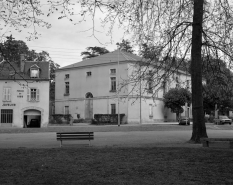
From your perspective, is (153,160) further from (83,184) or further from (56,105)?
(56,105)

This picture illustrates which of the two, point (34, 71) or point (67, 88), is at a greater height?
point (34, 71)

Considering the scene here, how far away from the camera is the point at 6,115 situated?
43406mm

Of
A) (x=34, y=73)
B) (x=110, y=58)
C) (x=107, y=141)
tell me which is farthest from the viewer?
(x=110, y=58)

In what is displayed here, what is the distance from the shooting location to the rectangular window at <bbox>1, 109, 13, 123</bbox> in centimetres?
4312

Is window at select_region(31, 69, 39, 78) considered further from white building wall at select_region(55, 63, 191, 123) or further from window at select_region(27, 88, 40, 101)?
white building wall at select_region(55, 63, 191, 123)

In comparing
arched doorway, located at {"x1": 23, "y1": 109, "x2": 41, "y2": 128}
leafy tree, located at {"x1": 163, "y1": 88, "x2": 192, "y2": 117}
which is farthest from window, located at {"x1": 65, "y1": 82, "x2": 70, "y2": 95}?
leafy tree, located at {"x1": 163, "y1": 88, "x2": 192, "y2": 117}

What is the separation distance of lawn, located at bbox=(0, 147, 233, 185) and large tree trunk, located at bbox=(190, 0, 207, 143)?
5958 mm

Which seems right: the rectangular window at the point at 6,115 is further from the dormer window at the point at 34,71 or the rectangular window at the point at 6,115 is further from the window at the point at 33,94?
the dormer window at the point at 34,71

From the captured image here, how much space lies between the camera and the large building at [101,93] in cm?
4872

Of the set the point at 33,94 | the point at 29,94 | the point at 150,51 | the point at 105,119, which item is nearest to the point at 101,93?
the point at 105,119

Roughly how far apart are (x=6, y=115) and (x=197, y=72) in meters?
34.3

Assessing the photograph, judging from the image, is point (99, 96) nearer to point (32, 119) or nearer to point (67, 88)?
point (67, 88)

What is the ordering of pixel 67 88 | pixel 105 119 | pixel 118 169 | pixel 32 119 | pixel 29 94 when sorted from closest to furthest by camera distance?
pixel 118 169
pixel 29 94
pixel 32 119
pixel 105 119
pixel 67 88

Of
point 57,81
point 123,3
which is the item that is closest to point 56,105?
point 57,81
